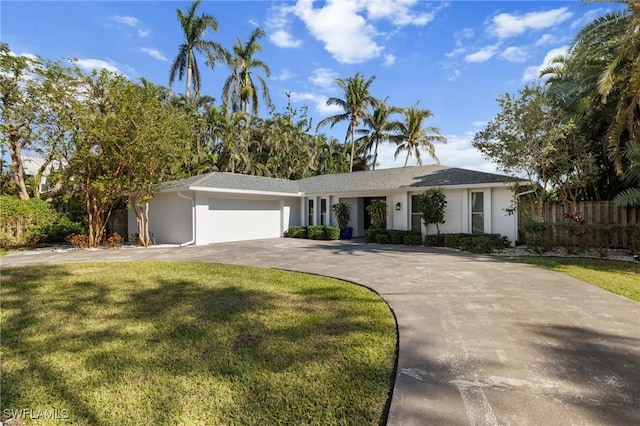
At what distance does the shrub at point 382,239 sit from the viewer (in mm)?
15125

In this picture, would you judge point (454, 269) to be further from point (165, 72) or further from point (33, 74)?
point (165, 72)

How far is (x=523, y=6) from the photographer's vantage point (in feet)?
30.8

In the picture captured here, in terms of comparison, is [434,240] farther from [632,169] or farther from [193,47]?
[193,47]

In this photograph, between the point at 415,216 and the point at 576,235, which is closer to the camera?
the point at 576,235

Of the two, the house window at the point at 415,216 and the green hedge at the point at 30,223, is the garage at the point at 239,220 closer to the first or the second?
the green hedge at the point at 30,223

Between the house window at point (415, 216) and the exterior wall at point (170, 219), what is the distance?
34.2 feet

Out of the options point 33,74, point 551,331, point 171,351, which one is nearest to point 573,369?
point 551,331

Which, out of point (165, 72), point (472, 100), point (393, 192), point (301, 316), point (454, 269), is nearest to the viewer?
point (301, 316)

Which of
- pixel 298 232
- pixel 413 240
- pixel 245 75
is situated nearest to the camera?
pixel 413 240

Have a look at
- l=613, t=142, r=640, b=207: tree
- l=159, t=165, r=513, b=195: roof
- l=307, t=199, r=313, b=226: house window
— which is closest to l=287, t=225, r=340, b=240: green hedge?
l=307, t=199, r=313, b=226: house window

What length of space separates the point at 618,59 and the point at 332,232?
12.2 metres

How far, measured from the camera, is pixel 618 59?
362 inches

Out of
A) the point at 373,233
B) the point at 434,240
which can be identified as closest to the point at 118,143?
the point at 373,233

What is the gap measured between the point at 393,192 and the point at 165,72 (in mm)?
23117
